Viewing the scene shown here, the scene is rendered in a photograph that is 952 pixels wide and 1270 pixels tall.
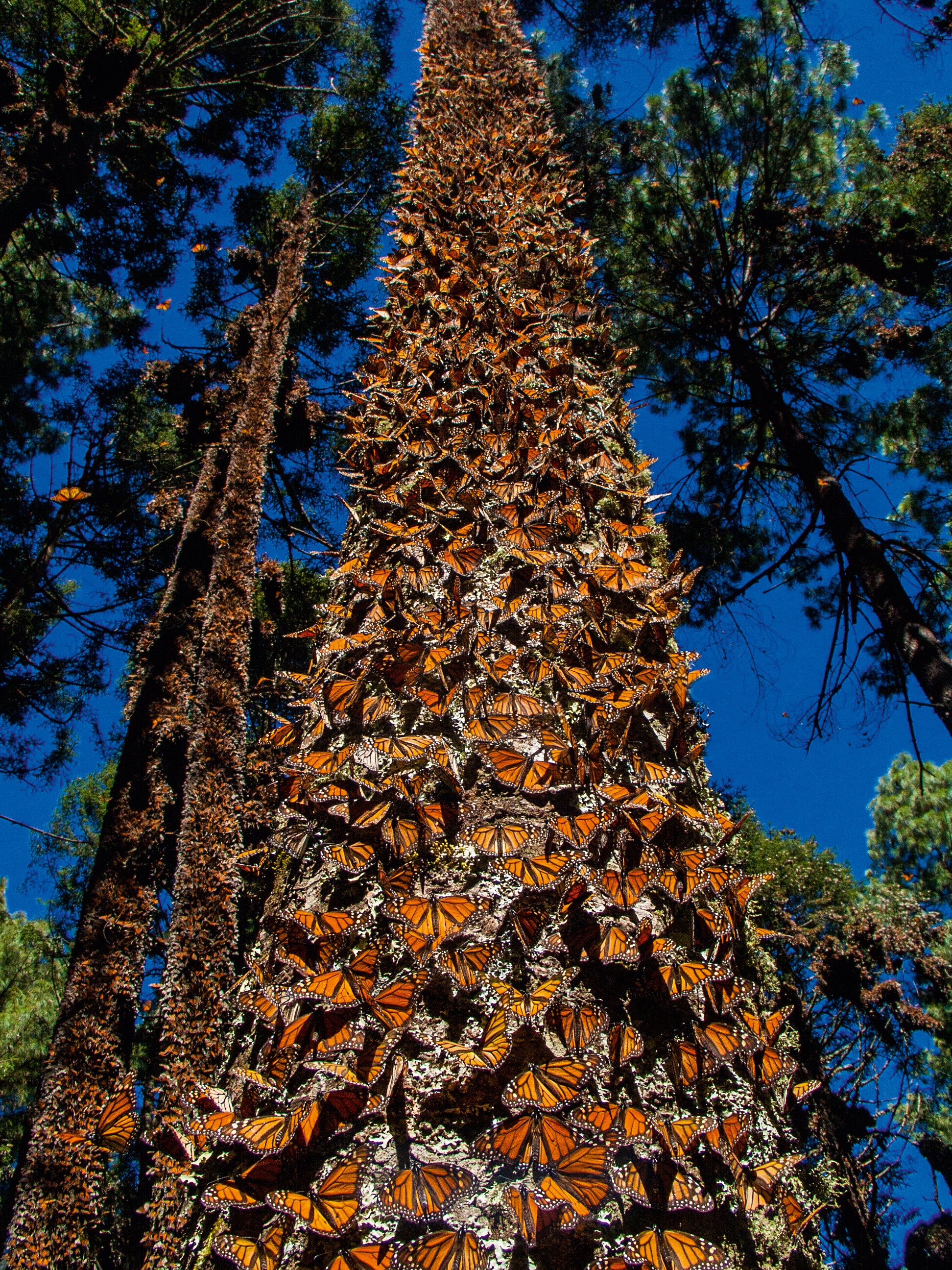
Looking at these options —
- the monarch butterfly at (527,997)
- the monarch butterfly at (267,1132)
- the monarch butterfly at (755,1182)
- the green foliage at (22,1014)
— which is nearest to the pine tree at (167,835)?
the monarch butterfly at (267,1132)

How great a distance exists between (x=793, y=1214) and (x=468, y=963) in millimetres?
504

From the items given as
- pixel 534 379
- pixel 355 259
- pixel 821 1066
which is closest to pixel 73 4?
pixel 355 259

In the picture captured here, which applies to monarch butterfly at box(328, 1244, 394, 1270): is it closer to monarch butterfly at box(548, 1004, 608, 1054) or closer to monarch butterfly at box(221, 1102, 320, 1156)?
monarch butterfly at box(221, 1102, 320, 1156)

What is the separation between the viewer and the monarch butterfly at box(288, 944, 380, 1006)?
2.81 ft

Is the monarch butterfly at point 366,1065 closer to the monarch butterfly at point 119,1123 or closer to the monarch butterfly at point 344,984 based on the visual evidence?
the monarch butterfly at point 344,984

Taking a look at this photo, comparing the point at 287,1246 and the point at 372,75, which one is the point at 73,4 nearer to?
the point at 372,75

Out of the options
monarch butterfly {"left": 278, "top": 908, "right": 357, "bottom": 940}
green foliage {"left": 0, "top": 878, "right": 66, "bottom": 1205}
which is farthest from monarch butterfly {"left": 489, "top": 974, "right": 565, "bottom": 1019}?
green foliage {"left": 0, "top": 878, "right": 66, "bottom": 1205}

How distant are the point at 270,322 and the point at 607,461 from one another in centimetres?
360

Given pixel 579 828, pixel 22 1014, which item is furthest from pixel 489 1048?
pixel 22 1014

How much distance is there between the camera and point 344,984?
2.84 ft

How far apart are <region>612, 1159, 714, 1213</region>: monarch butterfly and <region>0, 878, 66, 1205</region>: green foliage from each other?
840cm

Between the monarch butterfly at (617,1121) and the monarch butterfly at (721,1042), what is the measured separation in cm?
14

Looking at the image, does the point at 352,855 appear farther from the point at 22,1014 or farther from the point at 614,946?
the point at 22,1014

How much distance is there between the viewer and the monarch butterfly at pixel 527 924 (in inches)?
35.3
